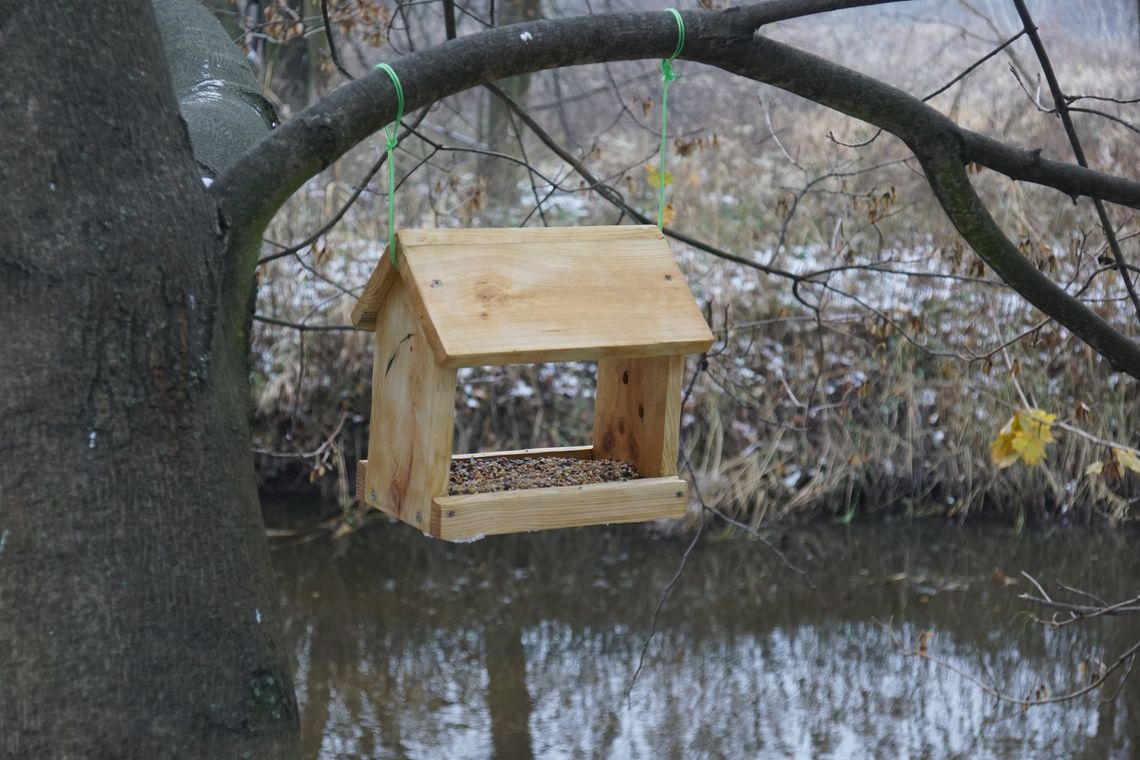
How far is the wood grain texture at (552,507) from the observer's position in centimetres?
185

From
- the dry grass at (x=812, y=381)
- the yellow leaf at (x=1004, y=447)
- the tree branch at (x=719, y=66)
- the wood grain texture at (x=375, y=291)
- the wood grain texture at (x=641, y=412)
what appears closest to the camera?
the tree branch at (x=719, y=66)

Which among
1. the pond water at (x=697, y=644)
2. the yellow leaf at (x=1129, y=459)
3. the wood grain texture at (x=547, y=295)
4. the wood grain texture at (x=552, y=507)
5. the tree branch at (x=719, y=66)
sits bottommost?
the pond water at (x=697, y=644)

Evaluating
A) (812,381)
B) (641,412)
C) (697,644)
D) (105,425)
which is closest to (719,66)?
(641,412)

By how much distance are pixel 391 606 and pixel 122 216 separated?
439cm

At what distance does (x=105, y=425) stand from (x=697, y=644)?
4.22 m

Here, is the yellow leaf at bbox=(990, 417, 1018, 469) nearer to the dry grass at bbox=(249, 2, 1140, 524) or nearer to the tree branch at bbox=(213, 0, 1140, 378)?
the tree branch at bbox=(213, 0, 1140, 378)

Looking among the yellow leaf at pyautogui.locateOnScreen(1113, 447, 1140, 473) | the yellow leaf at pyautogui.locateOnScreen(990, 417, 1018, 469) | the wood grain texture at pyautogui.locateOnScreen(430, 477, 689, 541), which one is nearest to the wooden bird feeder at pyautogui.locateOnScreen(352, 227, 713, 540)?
the wood grain texture at pyautogui.locateOnScreen(430, 477, 689, 541)

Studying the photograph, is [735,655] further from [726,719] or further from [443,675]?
[443,675]

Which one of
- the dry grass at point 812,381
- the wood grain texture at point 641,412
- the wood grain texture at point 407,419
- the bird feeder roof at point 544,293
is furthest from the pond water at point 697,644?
the bird feeder roof at point 544,293

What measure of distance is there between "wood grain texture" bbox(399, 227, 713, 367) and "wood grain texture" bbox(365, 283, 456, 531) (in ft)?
0.32

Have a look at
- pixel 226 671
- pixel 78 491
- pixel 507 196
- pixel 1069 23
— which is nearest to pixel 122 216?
pixel 78 491

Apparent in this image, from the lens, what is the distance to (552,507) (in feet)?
6.31

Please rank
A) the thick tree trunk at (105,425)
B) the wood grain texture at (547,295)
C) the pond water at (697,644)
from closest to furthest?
the thick tree trunk at (105,425)
the wood grain texture at (547,295)
the pond water at (697,644)

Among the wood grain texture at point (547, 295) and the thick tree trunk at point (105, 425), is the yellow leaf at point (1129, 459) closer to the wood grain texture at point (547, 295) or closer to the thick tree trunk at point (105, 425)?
the wood grain texture at point (547, 295)
